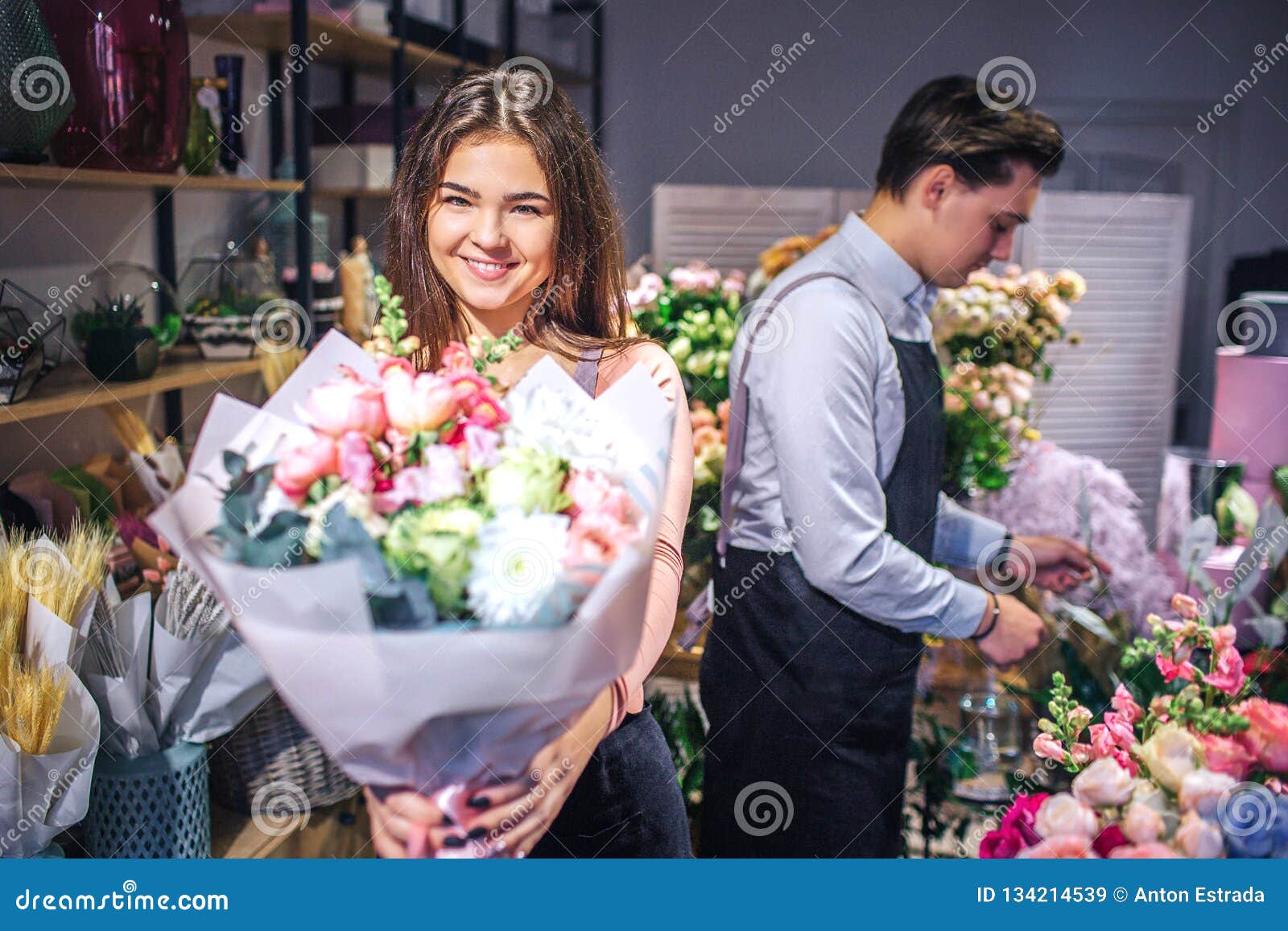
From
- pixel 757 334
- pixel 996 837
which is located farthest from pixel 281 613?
pixel 757 334

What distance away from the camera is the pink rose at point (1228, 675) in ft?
3.60

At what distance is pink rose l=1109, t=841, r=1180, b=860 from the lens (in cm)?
90

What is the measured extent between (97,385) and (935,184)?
145 cm

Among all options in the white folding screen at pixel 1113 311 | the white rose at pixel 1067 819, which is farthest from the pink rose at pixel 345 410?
the white folding screen at pixel 1113 311

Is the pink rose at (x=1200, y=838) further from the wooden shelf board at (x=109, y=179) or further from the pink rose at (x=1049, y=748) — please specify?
the wooden shelf board at (x=109, y=179)

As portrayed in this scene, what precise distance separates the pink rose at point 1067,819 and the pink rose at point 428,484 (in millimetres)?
591

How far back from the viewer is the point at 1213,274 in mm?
4227

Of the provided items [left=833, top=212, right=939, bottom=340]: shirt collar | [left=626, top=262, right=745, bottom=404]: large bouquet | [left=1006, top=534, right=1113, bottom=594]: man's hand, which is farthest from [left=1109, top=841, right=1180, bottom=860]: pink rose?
[left=626, top=262, right=745, bottom=404]: large bouquet

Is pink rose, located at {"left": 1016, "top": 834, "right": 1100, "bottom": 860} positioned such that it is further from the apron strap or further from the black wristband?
the black wristband

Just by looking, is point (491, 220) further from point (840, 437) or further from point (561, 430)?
point (840, 437)

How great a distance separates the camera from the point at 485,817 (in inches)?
35.1

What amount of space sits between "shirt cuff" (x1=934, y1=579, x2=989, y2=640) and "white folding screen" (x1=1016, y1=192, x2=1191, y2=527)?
242cm

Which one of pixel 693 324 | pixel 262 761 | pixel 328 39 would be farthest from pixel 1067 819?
pixel 328 39

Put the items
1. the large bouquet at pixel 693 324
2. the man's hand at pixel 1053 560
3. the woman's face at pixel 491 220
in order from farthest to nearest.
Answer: the large bouquet at pixel 693 324 < the man's hand at pixel 1053 560 < the woman's face at pixel 491 220
